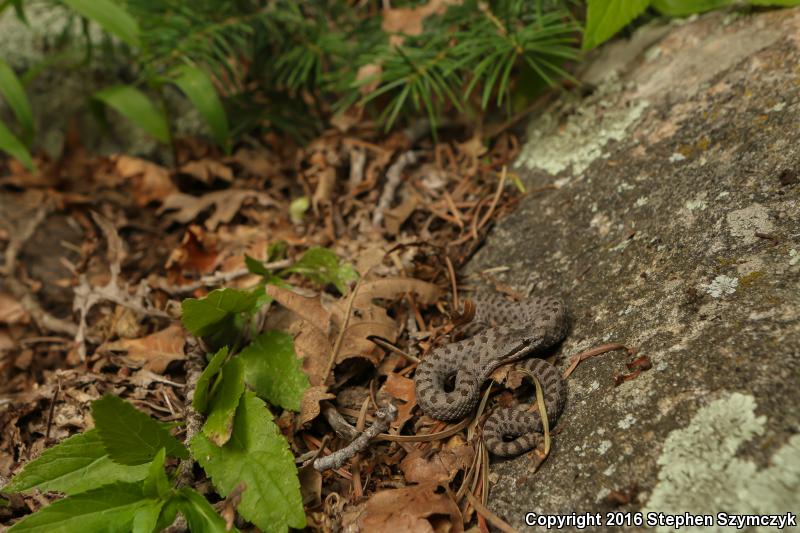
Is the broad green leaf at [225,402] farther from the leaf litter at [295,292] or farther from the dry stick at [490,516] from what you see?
the dry stick at [490,516]

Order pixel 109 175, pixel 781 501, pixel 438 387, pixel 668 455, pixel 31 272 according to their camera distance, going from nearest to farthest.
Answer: pixel 781 501 < pixel 668 455 < pixel 438 387 < pixel 31 272 < pixel 109 175

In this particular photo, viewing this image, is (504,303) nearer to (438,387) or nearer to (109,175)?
(438,387)

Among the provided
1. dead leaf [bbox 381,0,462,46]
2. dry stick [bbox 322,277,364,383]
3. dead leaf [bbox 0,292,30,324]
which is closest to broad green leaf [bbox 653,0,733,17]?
dead leaf [bbox 381,0,462,46]

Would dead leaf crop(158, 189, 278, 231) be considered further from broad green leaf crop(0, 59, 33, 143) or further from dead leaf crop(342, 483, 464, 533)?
dead leaf crop(342, 483, 464, 533)

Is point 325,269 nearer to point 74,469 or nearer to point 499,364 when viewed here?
point 499,364

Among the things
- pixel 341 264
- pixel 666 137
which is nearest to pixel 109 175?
pixel 341 264

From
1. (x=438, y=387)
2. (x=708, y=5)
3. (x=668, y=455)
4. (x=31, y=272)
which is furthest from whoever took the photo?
(x=31, y=272)

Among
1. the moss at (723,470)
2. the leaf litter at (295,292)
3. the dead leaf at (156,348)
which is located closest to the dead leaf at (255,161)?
the leaf litter at (295,292)

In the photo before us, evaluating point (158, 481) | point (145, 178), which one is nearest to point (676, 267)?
Result: point (158, 481)
